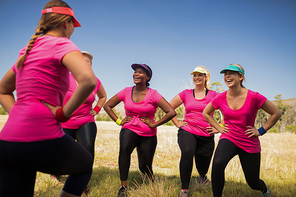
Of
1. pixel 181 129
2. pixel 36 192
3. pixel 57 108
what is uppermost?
pixel 57 108

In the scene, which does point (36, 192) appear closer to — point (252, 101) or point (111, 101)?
point (111, 101)

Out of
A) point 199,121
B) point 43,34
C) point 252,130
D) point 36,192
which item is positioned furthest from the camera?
point 199,121

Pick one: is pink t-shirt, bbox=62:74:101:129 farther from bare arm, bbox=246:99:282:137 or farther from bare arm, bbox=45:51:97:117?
bare arm, bbox=246:99:282:137

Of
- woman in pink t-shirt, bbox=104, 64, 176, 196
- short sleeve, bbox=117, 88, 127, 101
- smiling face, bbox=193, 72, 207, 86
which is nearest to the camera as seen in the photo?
woman in pink t-shirt, bbox=104, 64, 176, 196

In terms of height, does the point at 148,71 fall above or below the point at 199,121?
above

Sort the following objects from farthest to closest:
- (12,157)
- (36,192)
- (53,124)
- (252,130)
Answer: (36,192) < (252,130) < (53,124) < (12,157)

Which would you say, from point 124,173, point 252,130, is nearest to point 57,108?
point 124,173

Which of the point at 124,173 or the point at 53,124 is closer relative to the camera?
the point at 53,124

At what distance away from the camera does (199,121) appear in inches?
193

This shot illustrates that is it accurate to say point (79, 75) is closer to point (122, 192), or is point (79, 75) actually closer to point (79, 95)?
point (79, 95)

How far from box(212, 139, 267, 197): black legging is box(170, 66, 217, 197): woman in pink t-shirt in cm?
83

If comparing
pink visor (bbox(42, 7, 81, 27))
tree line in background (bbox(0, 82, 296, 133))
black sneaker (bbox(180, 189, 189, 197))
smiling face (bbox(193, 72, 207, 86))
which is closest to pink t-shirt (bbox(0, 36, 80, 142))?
pink visor (bbox(42, 7, 81, 27))

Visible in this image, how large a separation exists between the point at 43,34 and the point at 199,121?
12.0 feet

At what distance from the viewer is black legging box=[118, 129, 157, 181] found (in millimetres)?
4422
